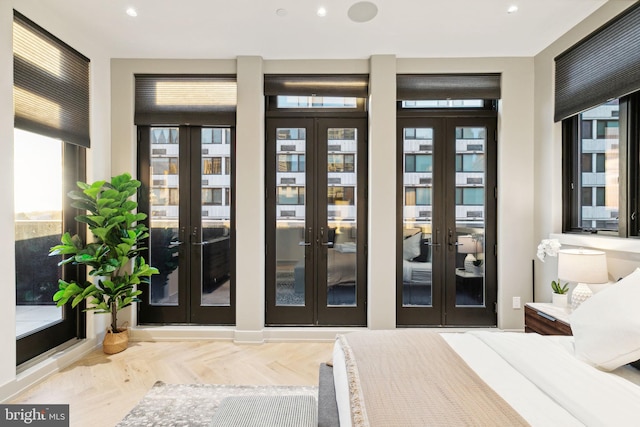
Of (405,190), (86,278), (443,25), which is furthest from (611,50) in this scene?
(86,278)

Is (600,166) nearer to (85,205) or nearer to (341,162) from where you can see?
(341,162)

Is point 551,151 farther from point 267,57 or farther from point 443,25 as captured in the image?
point 267,57

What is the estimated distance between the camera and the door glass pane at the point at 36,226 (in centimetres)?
257

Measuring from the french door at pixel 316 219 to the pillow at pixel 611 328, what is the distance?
2.09 m

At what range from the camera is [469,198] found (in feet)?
11.4

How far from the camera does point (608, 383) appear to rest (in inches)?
50.9

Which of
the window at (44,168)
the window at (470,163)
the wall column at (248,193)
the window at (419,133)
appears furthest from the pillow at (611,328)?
the window at (44,168)

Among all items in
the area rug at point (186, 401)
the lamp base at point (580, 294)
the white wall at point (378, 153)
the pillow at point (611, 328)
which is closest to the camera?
the pillow at point (611, 328)

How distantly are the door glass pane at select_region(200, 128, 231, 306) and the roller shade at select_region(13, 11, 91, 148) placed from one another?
3.75ft

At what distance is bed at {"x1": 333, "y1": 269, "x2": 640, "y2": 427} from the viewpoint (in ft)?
3.59

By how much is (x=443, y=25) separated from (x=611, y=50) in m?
1.29

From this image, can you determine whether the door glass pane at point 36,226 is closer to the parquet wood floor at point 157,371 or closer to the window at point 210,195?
the parquet wood floor at point 157,371

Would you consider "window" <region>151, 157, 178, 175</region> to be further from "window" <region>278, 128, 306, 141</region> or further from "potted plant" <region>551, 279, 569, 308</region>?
"potted plant" <region>551, 279, 569, 308</region>

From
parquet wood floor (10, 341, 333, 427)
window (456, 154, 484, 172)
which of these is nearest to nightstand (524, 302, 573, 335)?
window (456, 154, 484, 172)
